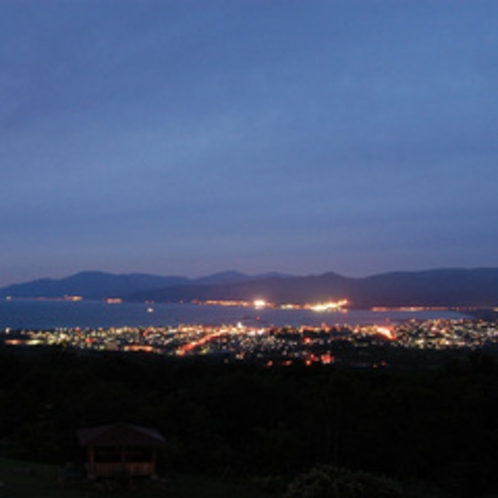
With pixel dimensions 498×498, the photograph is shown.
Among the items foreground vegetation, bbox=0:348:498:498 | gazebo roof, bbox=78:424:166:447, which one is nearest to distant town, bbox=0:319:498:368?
foreground vegetation, bbox=0:348:498:498

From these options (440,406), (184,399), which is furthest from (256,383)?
(440,406)

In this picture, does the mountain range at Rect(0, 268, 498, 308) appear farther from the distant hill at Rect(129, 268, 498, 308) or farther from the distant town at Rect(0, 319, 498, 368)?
the distant town at Rect(0, 319, 498, 368)

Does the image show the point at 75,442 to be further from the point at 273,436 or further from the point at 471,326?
the point at 471,326

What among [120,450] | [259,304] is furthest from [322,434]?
[259,304]

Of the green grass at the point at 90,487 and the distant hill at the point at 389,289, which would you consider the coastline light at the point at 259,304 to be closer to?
the distant hill at the point at 389,289

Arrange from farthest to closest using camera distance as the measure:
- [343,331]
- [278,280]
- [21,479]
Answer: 1. [278,280]
2. [343,331]
3. [21,479]

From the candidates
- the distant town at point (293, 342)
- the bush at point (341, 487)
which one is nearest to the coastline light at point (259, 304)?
the distant town at point (293, 342)
